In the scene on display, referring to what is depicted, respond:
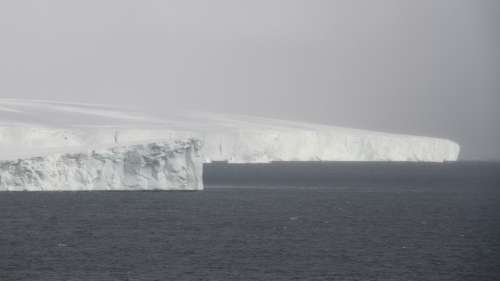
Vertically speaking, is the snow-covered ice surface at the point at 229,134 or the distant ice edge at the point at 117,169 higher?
the snow-covered ice surface at the point at 229,134

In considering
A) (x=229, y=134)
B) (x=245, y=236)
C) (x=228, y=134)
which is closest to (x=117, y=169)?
(x=245, y=236)

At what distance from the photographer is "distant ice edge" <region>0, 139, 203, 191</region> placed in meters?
61.6

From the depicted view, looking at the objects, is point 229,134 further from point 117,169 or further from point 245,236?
point 245,236

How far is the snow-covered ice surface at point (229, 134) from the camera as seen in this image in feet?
350

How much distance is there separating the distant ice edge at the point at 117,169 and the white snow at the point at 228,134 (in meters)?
33.9

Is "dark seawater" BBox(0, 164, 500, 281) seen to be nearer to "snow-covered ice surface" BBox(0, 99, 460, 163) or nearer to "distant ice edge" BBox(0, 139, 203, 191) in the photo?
"distant ice edge" BBox(0, 139, 203, 191)

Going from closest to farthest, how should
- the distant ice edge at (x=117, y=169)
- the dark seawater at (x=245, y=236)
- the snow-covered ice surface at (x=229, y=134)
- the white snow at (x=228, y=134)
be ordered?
1. the dark seawater at (x=245, y=236)
2. the distant ice edge at (x=117, y=169)
3. the white snow at (x=228, y=134)
4. the snow-covered ice surface at (x=229, y=134)

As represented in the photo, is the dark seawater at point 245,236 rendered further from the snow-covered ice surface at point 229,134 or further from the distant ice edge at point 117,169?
the snow-covered ice surface at point 229,134

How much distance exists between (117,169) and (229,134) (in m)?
55.5

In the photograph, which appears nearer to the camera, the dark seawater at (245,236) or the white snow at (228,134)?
the dark seawater at (245,236)

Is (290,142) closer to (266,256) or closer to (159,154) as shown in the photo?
(159,154)

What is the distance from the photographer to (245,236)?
162 ft

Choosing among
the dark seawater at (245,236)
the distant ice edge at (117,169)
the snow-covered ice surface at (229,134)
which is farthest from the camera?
the snow-covered ice surface at (229,134)

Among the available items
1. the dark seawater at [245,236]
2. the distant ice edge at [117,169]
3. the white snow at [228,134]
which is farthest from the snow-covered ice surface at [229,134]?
Result: the distant ice edge at [117,169]
